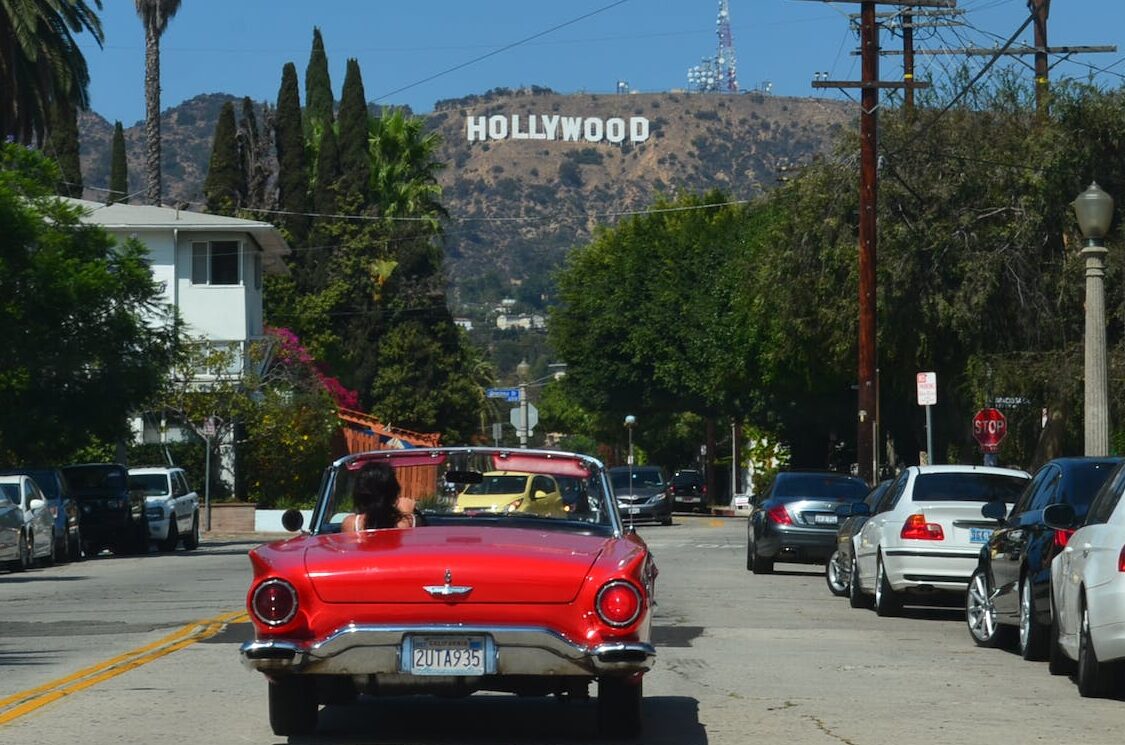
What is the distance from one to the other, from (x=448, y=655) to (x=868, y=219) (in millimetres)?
27442

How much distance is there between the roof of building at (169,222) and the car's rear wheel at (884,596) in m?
41.1

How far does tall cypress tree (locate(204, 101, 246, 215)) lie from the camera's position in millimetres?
77688

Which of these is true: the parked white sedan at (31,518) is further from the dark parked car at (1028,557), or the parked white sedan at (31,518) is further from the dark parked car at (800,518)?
the dark parked car at (1028,557)

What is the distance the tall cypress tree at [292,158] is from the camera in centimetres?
7738

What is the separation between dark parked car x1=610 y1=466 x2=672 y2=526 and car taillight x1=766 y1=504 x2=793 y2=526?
2419 cm

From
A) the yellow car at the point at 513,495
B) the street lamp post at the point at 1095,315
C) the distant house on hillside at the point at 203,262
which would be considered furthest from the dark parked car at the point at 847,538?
the distant house on hillside at the point at 203,262

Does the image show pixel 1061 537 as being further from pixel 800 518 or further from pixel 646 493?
pixel 646 493

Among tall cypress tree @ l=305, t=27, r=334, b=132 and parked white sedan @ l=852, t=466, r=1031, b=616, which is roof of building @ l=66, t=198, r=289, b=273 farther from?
parked white sedan @ l=852, t=466, r=1031, b=616

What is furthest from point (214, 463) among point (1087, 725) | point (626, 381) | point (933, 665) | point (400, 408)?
point (1087, 725)

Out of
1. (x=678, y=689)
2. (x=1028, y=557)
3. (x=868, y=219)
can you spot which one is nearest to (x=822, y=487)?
(x=868, y=219)

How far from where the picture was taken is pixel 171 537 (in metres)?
38.8

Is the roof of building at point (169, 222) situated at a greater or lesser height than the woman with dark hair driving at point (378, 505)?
greater

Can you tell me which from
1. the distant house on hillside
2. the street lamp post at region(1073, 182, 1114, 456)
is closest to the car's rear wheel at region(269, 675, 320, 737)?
the street lamp post at region(1073, 182, 1114, 456)

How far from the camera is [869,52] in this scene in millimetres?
36062
